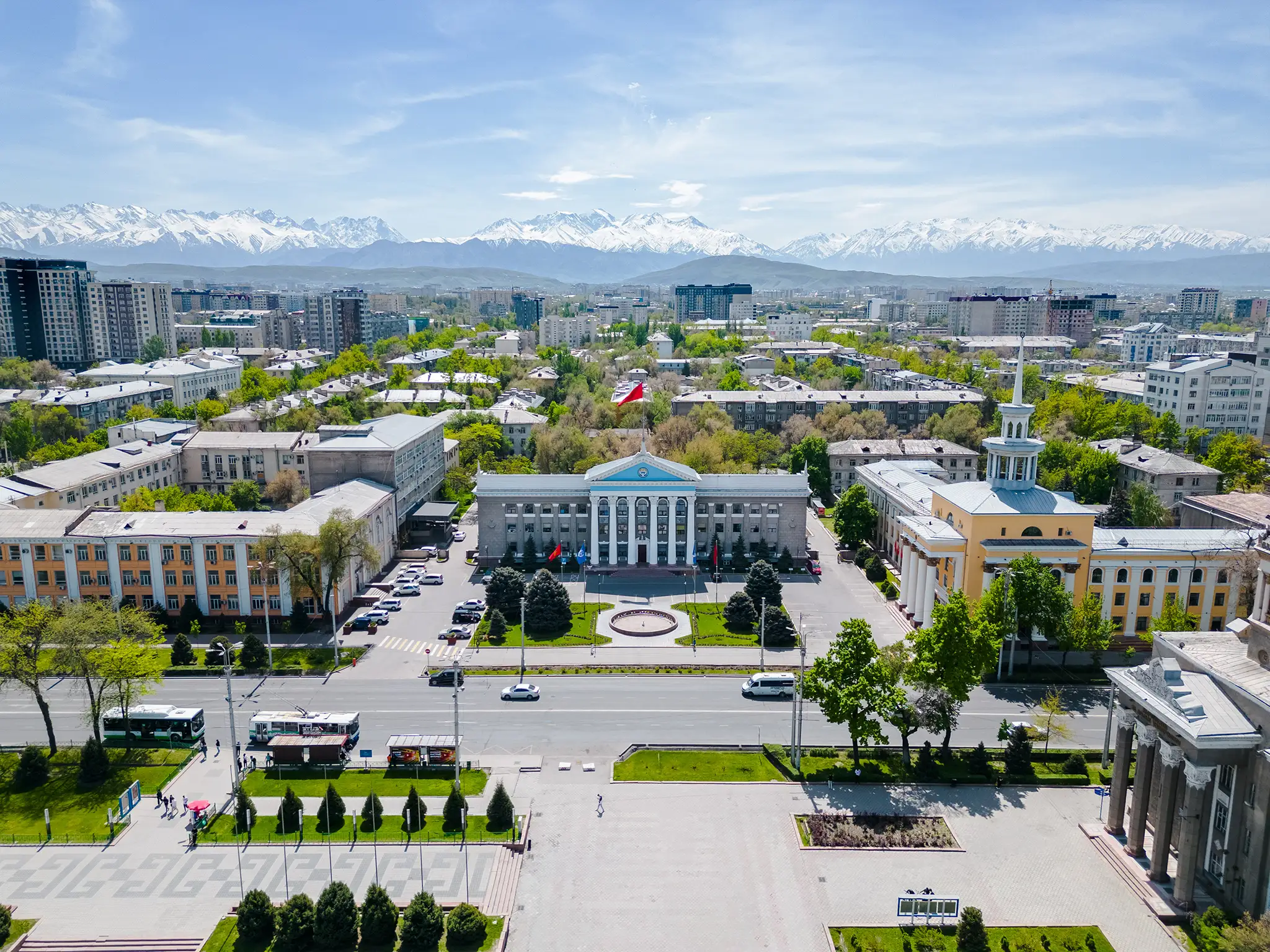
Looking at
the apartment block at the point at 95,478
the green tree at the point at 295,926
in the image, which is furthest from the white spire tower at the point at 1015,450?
Answer: the apartment block at the point at 95,478

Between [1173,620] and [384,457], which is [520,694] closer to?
[384,457]

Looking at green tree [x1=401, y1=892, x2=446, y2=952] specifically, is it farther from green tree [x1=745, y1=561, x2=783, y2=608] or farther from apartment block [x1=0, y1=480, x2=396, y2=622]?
green tree [x1=745, y1=561, x2=783, y2=608]

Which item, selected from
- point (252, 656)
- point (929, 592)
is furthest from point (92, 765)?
point (929, 592)

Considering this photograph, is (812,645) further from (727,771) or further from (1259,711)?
(1259,711)

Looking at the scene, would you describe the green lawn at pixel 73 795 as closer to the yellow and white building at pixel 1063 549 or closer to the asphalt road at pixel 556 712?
the asphalt road at pixel 556 712

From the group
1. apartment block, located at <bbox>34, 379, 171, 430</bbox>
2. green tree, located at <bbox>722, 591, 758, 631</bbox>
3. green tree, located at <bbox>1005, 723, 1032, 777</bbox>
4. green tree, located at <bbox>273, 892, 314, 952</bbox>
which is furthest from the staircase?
apartment block, located at <bbox>34, 379, 171, 430</bbox>

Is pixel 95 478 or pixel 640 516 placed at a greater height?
pixel 95 478

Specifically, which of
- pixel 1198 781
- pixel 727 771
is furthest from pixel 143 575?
pixel 1198 781
